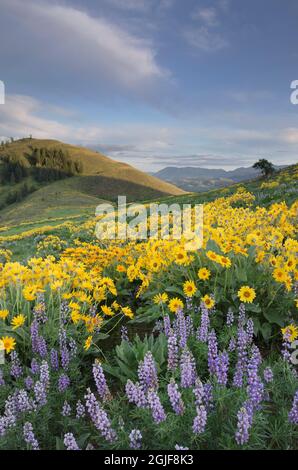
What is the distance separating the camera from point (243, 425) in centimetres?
234

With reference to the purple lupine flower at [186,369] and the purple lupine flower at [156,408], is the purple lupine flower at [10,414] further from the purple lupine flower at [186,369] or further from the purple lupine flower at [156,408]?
the purple lupine flower at [186,369]

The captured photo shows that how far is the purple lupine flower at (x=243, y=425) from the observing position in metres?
2.31

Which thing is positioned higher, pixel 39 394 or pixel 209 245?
pixel 209 245

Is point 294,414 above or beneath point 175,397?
beneath

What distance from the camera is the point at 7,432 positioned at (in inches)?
111

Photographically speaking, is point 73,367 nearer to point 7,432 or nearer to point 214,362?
point 7,432

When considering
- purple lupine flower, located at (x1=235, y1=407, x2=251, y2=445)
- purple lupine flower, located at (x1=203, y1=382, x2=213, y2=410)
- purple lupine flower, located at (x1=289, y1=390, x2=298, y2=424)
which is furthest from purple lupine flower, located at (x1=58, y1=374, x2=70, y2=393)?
purple lupine flower, located at (x1=289, y1=390, x2=298, y2=424)

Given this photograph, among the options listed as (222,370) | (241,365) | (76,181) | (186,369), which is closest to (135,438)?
(186,369)

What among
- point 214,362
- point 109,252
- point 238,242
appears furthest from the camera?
point 109,252

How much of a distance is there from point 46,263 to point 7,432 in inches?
106

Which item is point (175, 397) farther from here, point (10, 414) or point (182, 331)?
point (10, 414)

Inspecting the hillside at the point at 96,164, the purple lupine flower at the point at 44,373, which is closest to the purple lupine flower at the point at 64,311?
the purple lupine flower at the point at 44,373
